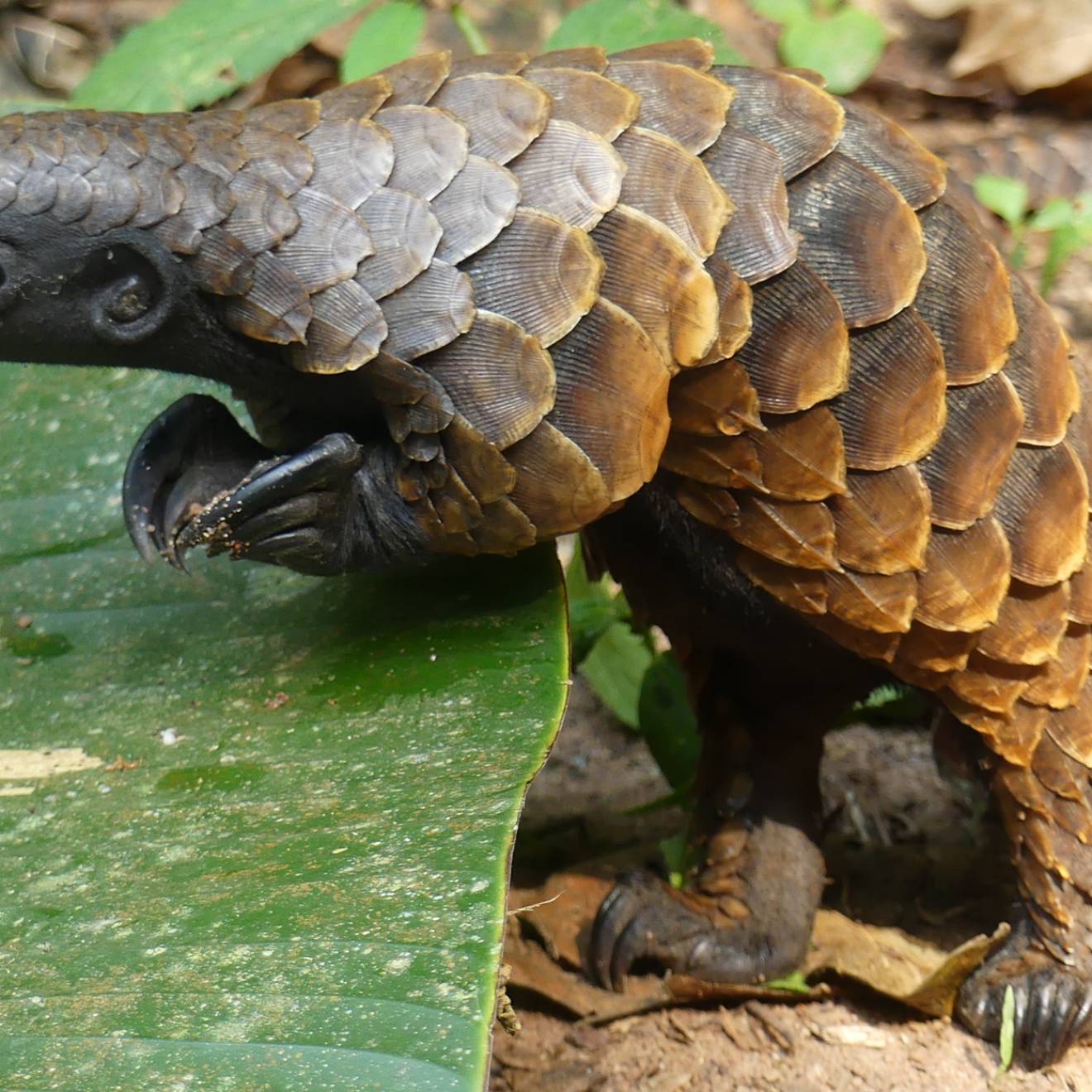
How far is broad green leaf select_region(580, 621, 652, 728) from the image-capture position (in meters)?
3.12

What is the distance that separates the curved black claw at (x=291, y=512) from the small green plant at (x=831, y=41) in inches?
117

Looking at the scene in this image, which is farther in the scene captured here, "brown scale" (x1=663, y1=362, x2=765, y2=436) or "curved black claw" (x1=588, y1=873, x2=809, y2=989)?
"curved black claw" (x1=588, y1=873, x2=809, y2=989)

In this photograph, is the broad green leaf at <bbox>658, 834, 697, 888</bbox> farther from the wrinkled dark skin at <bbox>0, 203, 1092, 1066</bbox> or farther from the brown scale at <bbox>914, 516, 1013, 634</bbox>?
the brown scale at <bbox>914, 516, 1013, 634</bbox>

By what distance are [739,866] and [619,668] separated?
2.20 ft

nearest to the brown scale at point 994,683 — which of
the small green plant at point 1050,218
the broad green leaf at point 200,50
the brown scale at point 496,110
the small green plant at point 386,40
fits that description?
the brown scale at point 496,110

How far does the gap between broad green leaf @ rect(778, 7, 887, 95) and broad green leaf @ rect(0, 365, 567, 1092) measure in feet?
8.94

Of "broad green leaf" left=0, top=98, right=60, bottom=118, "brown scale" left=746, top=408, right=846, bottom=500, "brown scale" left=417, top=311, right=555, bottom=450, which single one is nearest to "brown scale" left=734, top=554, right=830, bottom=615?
"brown scale" left=746, top=408, right=846, bottom=500

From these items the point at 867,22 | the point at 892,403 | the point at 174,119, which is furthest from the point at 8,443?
the point at 867,22

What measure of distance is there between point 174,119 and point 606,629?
162 centimetres

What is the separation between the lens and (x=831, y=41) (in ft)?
14.8

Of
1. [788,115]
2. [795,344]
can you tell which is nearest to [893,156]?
[788,115]

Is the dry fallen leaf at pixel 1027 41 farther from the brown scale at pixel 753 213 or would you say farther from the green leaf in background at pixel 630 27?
the brown scale at pixel 753 213

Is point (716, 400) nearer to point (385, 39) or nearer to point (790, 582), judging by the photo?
point (790, 582)

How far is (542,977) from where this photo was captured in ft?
8.18
